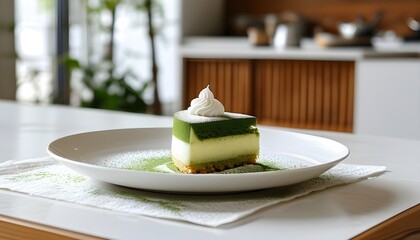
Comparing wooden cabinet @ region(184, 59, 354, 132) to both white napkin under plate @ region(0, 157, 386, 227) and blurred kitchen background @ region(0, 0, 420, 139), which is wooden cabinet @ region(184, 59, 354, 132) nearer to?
blurred kitchen background @ region(0, 0, 420, 139)

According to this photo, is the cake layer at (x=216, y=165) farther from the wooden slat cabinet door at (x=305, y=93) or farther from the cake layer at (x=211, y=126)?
the wooden slat cabinet door at (x=305, y=93)

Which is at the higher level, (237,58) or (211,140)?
(211,140)

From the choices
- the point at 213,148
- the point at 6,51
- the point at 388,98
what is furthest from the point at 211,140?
the point at 6,51

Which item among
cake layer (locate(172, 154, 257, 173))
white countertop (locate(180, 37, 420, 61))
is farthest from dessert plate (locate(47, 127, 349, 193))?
white countertop (locate(180, 37, 420, 61))

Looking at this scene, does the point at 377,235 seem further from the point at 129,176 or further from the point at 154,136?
the point at 154,136

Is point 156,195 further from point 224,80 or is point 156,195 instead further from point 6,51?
point 224,80

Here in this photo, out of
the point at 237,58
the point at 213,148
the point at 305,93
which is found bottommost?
the point at 305,93

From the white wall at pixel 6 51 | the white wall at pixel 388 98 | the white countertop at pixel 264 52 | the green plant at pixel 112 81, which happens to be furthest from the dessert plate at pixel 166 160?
the green plant at pixel 112 81
